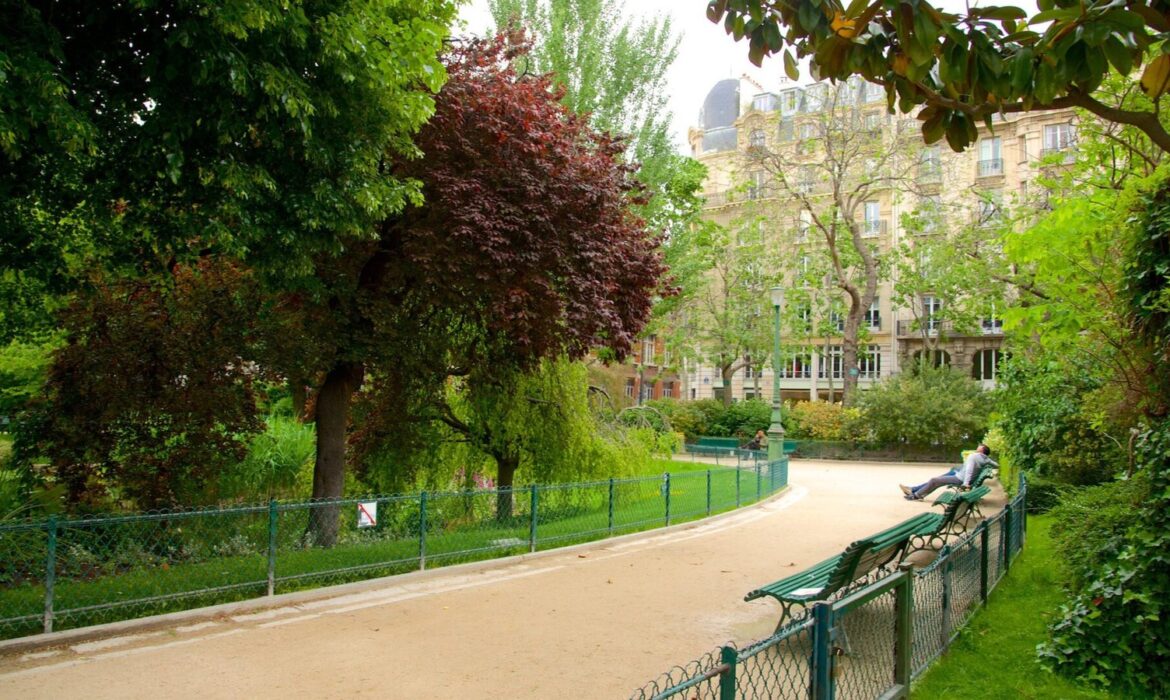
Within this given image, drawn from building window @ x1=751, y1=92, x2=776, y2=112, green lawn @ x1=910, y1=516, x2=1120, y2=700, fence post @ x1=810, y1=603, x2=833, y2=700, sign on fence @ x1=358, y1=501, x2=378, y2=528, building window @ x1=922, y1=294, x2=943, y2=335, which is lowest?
green lawn @ x1=910, y1=516, x2=1120, y2=700

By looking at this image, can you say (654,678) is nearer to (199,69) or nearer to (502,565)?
(502,565)

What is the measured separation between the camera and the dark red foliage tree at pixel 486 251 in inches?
399

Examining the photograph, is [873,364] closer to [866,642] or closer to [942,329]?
[942,329]

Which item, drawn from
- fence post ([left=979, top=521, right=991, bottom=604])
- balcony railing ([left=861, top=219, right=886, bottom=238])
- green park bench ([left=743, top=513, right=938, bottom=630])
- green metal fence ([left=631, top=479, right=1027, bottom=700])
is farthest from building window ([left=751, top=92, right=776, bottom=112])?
green metal fence ([left=631, top=479, right=1027, bottom=700])

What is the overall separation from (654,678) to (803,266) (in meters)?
45.4

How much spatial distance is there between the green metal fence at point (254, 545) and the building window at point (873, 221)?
4479 cm

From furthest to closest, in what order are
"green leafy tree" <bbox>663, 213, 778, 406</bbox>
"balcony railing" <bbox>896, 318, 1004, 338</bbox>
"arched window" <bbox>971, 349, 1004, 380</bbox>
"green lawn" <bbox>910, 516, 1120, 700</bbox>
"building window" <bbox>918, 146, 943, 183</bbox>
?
"arched window" <bbox>971, 349, 1004, 380</bbox> → "balcony railing" <bbox>896, 318, 1004, 338</bbox> → "green leafy tree" <bbox>663, 213, 778, 406</bbox> → "building window" <bbox>918, 146, 943, 183</bbox> → "green lawn" <bbox>910, 516, 1120, 700</bbox>

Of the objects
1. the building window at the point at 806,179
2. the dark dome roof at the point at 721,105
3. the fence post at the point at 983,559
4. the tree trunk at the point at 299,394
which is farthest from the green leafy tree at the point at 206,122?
the dark dome roof at the point at 721,105

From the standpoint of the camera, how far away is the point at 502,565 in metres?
10.6

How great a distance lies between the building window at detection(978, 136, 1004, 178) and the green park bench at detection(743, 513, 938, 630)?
1891 inches

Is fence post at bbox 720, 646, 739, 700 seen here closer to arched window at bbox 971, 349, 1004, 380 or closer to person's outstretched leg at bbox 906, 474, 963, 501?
person's outstretched leg at bbox 906, 474, 963, 501

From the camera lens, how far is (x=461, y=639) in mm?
7242

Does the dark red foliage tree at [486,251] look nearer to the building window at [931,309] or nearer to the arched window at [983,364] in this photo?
the building window at [931,309]

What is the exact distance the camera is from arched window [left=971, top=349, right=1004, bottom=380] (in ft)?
164
